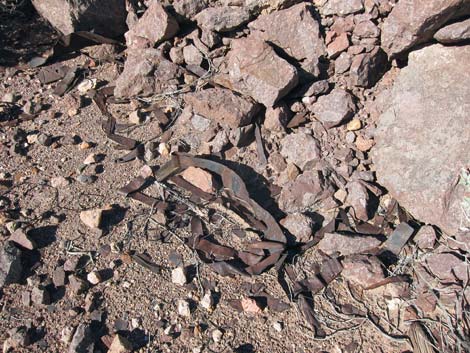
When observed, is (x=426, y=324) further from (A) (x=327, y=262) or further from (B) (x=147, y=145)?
(B) (x=147, y=145)

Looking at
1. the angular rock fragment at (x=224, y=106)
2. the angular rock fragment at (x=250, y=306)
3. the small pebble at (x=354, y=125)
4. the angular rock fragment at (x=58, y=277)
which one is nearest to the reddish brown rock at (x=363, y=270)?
the angular rock fragment at (x=250, y=306)

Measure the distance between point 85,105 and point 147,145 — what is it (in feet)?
2.39

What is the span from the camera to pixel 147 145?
143 inches

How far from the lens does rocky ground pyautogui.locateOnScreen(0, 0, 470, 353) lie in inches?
113

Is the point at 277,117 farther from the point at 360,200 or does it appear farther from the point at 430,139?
the point at 430,139

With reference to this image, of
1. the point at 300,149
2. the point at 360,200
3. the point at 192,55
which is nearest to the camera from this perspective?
the point at 360,200

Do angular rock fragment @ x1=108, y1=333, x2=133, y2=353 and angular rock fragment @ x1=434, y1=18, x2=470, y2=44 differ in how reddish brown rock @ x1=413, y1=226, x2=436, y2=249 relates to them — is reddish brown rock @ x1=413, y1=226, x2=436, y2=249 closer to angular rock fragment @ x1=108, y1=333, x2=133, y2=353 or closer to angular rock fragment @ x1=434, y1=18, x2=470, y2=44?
angular rock fragment @ x1=434, y1=18, x2=470, y2=44

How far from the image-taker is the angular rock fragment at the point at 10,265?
2.94 m

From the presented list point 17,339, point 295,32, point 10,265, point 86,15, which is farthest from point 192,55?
point 17,339

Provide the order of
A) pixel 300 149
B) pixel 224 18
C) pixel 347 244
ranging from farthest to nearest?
pixel 224 18
pixel 300 149
pixel 347 244

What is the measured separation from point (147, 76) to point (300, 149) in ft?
4.48

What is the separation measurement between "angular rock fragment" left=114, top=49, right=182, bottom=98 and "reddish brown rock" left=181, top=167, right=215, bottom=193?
817 mm

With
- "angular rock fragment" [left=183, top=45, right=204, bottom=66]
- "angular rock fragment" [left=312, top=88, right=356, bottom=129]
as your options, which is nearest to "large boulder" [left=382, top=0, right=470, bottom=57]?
"angular rock fragment" [left=312, top=88, right=356, bottom=129]

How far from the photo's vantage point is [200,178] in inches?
133
